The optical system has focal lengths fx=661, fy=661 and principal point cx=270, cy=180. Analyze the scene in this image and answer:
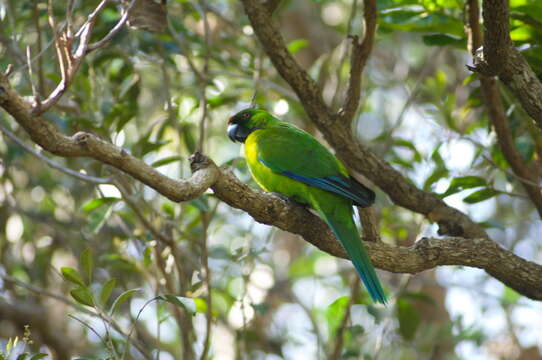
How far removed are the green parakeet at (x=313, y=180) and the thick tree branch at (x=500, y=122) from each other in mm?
923

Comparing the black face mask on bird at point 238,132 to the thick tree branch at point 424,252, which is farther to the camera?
the black face mask on bird at point 238,132

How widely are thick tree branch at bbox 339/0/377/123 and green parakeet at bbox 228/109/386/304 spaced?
32 cm

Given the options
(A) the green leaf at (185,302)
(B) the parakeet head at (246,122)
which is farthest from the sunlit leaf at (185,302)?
(B) the parakeet head at (246,122)

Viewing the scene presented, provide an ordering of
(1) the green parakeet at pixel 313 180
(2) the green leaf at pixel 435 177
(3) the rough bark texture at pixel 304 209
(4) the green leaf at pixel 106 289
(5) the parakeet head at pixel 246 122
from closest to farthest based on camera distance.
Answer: (3) the rough bark texture at pixel 304 209, (4) the green leaf at pixel 106 289, (1) the green parakeet at pixel 313 180, (2) the green leaf at pixel 435 177, (5) the parakeet head at pixel 246 122

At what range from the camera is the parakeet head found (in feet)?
15.1

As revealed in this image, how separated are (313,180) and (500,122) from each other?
1165 millimetres

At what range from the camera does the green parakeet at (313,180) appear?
3328mm

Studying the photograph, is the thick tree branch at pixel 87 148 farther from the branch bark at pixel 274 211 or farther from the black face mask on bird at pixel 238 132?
the black face mask on bird at pixel 238 132

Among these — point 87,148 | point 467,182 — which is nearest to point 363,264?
point 467,182

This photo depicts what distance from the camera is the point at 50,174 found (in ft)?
21.0

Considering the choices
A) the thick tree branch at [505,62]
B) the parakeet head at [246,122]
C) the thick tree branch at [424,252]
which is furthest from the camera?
the parakeet head at [246,122]

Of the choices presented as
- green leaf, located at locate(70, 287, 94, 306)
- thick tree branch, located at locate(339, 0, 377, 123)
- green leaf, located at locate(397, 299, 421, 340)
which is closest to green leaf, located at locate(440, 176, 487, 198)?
thick tree branch, located at locate(339, 0, 377, 123)

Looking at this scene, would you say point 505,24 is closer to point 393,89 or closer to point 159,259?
point 159,259

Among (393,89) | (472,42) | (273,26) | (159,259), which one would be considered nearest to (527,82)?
(472,42)
